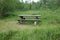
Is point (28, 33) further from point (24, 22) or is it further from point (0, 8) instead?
point (0, 8)

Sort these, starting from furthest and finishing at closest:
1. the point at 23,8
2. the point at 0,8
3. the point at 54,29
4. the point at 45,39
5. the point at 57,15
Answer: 1. the point at 23,8
2. the point at 0,8
3. the point at 57,15
4. the point at 54,29
5. the point at 45,39

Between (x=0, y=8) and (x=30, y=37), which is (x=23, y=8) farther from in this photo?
(x=30, y=37)

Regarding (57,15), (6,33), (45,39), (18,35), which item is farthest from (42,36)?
(57,15)

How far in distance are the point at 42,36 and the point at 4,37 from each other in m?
1.64

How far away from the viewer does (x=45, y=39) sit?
21.2 ft

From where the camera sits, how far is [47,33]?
664 centimetres

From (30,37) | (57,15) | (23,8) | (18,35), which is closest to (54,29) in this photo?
(30,37)

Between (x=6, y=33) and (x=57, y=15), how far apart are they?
17.5 feet

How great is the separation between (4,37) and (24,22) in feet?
10.9

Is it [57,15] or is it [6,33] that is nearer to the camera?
[6,33]

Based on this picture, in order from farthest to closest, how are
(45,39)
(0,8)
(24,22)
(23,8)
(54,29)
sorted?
(23,8)
(0,8)
(24,22)
(54,29)
(45,39)

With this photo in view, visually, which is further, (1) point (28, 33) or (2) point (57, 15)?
(2) point (57, 15)

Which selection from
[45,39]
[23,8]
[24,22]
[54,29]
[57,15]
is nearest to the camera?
[45,39]

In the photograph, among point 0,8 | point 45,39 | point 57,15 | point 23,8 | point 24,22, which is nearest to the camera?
point 45,39
